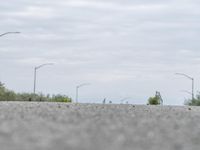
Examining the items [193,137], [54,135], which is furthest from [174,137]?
[54,135]

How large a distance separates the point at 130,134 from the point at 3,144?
312 centimetres

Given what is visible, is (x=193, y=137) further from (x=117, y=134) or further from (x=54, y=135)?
(x=54, y=135)

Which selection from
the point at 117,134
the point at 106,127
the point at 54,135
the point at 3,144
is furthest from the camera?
the point at 106,127

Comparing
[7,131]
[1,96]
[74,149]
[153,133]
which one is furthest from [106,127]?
[1,96]

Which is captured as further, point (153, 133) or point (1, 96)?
point (1, 96)

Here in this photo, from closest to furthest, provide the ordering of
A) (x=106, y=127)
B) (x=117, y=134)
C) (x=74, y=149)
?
(x=74, y=149)
(x=117, y=134)
(x=106, y=127)

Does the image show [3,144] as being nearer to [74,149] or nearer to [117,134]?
[74,149]

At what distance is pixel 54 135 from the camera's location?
1252cm

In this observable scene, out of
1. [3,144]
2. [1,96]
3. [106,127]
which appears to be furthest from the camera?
[1,96]

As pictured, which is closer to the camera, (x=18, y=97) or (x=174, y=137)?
(x=174, y=137)

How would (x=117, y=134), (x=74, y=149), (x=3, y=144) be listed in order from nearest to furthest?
(x=74, y=149) < (x=3, y=144) < (x=117, y=134)

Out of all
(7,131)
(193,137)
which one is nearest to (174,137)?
(193,137)

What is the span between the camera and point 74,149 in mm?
10297

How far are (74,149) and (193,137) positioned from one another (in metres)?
3.75
